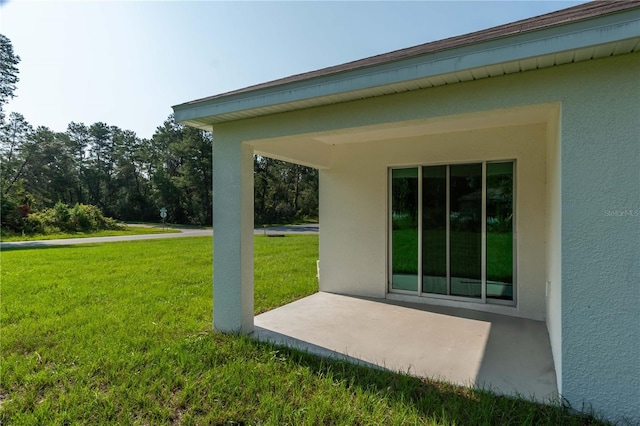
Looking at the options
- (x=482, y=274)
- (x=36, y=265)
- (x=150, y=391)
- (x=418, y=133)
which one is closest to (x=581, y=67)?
(x=418, y=133)

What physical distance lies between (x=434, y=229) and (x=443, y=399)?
3709 millimetres

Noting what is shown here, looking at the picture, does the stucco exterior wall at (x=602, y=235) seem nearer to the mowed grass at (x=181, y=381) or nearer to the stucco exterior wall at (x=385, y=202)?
the mowed grass at (x=181, y=381)

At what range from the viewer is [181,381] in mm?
3498

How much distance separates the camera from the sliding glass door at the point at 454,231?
5.79 metres

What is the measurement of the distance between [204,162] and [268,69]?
3486cm

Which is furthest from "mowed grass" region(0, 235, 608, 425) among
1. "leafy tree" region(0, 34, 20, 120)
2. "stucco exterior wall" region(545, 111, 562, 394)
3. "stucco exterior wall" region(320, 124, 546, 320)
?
"leafy tree" region(0, 34, 20, 120)

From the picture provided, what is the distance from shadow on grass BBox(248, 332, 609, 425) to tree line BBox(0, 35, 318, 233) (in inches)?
A: 1507

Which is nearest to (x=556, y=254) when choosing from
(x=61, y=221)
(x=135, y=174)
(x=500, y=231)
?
(x=500, y=231)

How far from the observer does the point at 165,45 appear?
705cm

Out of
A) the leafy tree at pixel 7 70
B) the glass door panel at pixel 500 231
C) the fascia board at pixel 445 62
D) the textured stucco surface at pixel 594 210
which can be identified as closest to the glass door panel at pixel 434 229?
the glass door panel at pixel 500 231

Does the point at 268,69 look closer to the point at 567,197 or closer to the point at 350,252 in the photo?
the point at 350,252

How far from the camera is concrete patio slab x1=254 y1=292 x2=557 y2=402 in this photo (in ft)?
11.8

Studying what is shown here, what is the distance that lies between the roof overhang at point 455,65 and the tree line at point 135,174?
37.8m

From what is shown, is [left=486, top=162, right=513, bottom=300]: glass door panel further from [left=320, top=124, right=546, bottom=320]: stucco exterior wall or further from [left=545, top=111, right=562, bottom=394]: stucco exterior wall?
[left=545, top=111, right=562, bottom=394]: stucco exterior wall
